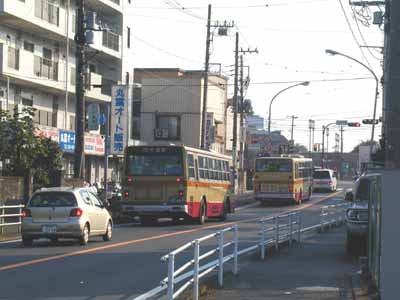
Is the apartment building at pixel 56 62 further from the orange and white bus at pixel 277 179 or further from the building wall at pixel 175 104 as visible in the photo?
the building wall at pixel 175 104

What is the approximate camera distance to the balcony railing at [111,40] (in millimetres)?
52594

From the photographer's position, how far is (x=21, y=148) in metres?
29.7

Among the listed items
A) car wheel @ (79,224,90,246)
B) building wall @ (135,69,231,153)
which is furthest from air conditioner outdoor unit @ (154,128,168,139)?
car wheel @ (79,224,90,246)

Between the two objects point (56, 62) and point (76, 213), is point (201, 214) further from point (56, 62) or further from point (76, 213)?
point (56, 62)

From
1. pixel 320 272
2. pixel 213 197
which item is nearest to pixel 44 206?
pixel 320 272

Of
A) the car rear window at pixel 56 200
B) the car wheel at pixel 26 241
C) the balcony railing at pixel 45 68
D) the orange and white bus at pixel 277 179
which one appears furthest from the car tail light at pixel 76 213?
the orange and white bus at pixel 277 179

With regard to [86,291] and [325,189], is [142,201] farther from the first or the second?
[325,189]

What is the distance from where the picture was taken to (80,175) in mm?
32031

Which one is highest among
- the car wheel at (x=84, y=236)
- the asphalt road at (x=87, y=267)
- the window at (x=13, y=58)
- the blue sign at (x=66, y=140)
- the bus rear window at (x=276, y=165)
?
the window at (x=13, y=58)

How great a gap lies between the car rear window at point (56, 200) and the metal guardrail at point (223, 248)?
150 inches

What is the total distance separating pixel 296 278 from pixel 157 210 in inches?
625

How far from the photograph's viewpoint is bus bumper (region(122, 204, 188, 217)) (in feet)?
99.8

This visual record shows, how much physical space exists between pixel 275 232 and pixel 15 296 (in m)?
9.37

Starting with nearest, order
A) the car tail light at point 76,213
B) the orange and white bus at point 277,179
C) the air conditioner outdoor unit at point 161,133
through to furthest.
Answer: the car tail light at point 76,213 → the orange and white bus at point 277,179 → the air conditioner outdoor unit at point 161,133
